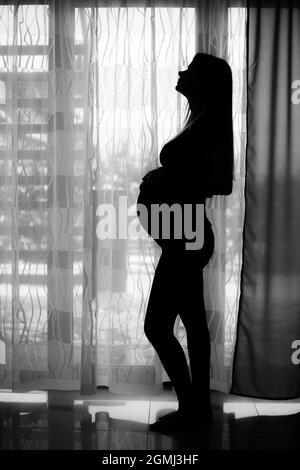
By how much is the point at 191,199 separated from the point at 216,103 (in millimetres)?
351

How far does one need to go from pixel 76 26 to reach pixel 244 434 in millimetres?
1926

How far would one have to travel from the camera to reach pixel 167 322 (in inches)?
76.1

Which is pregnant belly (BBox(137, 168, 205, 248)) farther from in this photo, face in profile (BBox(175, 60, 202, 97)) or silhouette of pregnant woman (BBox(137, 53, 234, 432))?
face in profile (BBox(175, 60, 202, 97))

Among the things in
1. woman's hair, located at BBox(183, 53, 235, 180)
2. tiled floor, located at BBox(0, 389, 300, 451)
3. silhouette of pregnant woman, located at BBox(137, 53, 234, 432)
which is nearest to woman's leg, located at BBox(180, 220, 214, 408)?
silhouette of pregnant woman, located at BBox(137, 53, 234, 432)

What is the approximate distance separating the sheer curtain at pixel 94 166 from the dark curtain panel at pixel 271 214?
0.23 ft

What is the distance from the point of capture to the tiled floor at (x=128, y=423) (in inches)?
72.5

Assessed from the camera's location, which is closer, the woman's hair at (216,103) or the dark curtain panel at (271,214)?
the woman's hair at (216,103)

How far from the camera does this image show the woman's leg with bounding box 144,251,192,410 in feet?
6.30

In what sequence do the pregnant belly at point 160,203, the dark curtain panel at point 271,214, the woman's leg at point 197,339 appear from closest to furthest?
the pregnant belly at point 160,203 < the woman's leg at point 197,339 < the dark curtain panel at point 271,214

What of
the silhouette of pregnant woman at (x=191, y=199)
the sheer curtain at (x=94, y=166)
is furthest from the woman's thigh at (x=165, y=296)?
the sheer curtain at (x=94, y=166)

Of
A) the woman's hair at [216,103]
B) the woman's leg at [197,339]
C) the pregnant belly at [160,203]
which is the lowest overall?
the woman's leg at [197,339]

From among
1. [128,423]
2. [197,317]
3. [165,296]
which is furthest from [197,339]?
[128,423]

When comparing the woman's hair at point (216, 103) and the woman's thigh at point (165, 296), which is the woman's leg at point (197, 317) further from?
the woman's hair at point (216, 103)

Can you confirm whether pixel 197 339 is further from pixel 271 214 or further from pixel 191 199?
pixel 271 214
